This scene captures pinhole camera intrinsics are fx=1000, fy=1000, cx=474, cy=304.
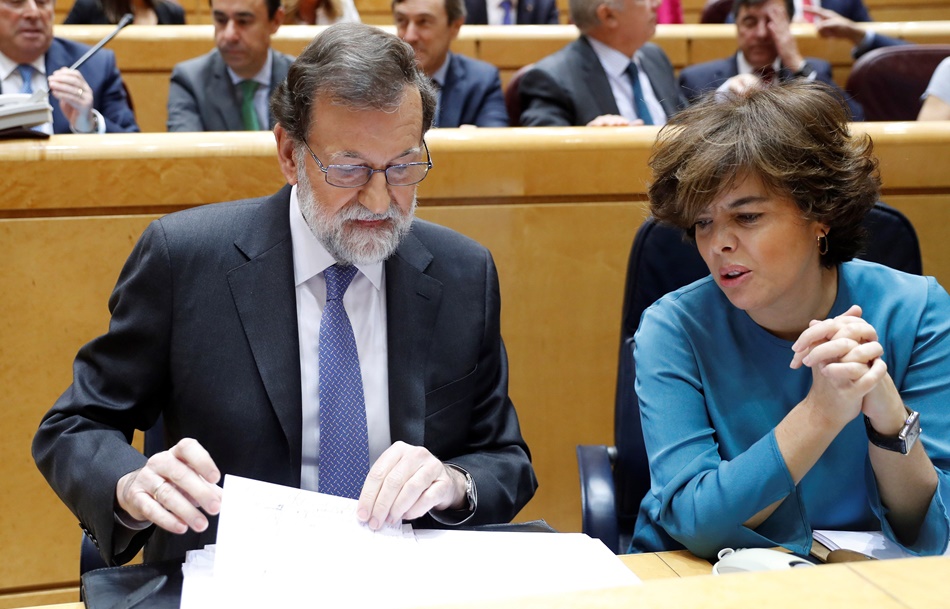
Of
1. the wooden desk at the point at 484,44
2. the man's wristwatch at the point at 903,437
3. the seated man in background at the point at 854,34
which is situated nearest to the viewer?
the man's wristwatch at the point at 903,437

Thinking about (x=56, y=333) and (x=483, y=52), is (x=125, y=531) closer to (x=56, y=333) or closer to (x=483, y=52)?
(x=56, y=333)

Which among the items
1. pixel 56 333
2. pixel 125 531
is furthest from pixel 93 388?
pixel 56 333

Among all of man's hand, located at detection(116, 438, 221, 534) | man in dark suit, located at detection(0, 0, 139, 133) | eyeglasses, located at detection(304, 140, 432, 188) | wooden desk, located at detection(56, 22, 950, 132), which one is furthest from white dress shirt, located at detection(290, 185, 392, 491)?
wooden desk, located at detection(56, 22, 950, 132)

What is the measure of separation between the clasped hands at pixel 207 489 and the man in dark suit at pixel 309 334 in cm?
9

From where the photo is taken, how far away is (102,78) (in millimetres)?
3551

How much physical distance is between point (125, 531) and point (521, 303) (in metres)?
1.19

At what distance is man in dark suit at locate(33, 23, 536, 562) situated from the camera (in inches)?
56.2

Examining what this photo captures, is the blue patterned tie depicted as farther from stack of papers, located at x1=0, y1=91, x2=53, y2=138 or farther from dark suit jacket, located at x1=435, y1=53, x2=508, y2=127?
dark suit jacket, located at x1=435, y1=53, x2=508, y2=127

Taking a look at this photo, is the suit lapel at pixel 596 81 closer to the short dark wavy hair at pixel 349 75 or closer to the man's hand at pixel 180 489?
the short dark wavy hair at pixel 349 75

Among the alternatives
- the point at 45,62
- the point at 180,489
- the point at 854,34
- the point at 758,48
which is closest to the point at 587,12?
the point at 758,48

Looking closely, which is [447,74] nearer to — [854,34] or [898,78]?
[898,78]

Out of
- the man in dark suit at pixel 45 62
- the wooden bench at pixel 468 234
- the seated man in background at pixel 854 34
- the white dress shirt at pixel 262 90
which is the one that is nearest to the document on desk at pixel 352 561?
the wooden bench at pixel 468 234

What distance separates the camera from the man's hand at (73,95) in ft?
9.51

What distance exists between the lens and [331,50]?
56.9 inches
